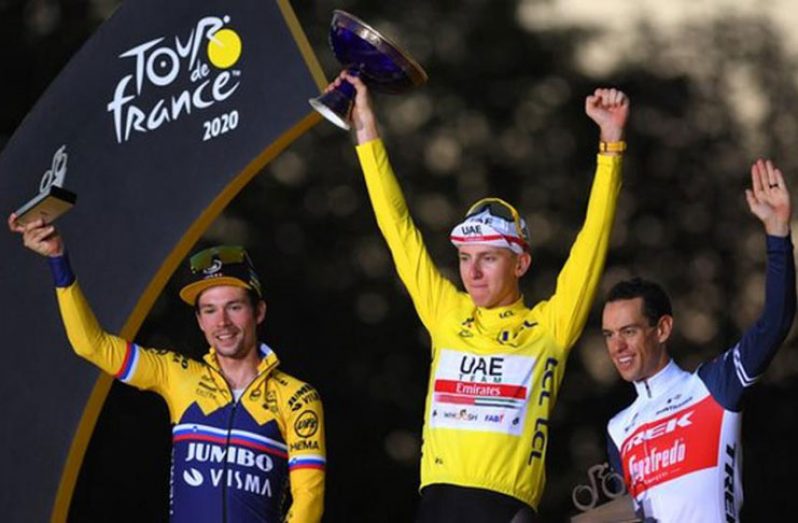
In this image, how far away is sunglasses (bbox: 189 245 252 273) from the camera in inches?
229

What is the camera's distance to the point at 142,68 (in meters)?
6.22

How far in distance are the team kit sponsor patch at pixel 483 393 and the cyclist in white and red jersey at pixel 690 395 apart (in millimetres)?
272

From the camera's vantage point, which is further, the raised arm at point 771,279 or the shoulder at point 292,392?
the shoulder at point 292,392

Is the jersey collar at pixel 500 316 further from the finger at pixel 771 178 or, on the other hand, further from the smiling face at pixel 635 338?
the finger at pixel 771 178

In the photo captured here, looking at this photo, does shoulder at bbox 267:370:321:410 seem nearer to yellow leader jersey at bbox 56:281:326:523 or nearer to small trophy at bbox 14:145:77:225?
yellow leader jersey at bbox 56:281:326:523

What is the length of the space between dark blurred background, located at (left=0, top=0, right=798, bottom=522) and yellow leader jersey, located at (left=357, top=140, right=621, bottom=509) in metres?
3.12

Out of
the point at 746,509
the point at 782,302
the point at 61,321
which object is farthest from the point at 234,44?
the point at 746,509

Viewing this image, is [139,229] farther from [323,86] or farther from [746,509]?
[746,509]

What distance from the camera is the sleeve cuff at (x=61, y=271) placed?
571cm

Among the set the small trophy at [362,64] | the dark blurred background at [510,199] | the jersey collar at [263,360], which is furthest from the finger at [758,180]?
the dark blurred background at [510,199]

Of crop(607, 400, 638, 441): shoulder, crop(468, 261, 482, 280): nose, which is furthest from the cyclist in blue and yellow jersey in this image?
crop(607, 400, 638, 441): shoulder

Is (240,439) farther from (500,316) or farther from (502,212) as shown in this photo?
(502,212)

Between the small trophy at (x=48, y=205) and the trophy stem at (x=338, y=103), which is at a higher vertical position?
the trophy stem at (x=338, y=103)

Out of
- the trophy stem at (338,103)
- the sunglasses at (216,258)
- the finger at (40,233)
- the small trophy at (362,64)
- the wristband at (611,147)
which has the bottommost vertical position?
the sunglasses at (216,258)
